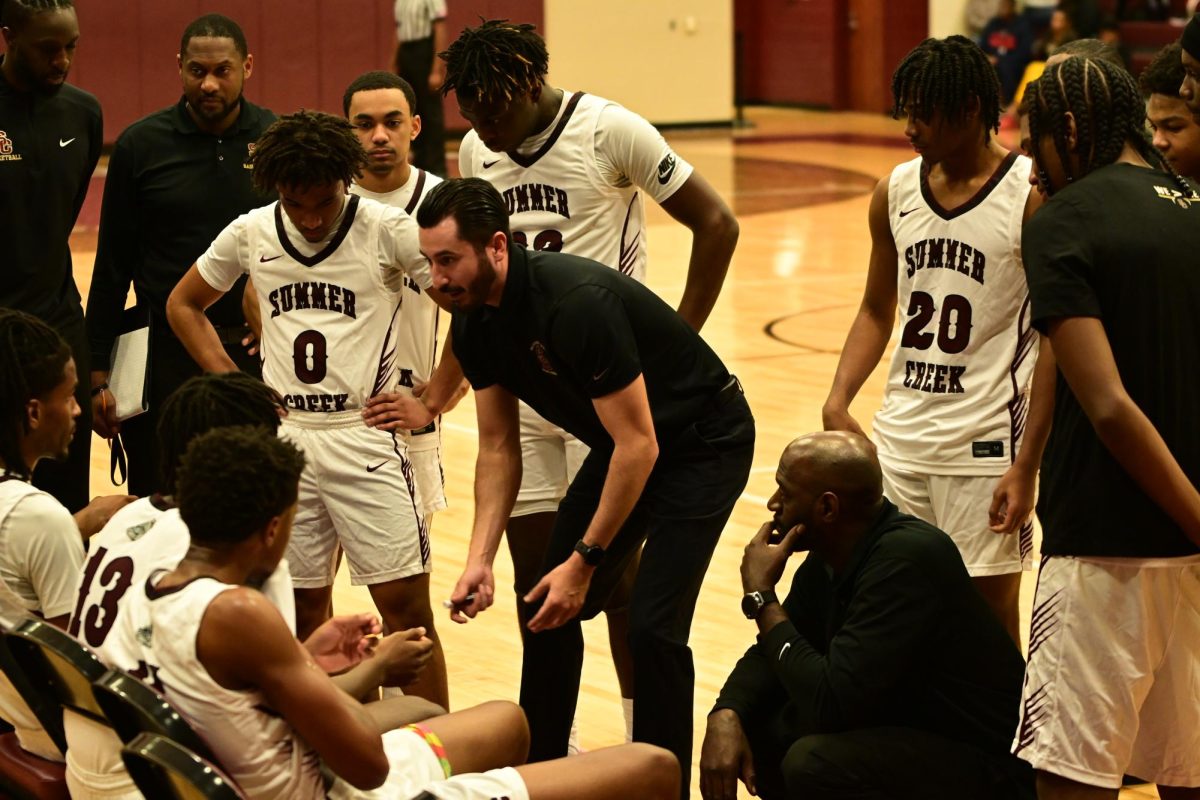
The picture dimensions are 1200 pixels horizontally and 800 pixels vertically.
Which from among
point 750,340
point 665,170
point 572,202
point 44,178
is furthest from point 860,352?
point 750,340

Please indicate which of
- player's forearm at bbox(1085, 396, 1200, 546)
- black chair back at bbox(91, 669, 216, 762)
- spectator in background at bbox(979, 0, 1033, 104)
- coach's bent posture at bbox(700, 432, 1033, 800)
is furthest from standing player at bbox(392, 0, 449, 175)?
black chair back at bbox(91, 669, 216, 762)

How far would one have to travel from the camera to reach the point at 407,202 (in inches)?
208

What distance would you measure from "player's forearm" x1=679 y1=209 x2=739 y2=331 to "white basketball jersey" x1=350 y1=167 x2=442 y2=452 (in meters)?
0.75

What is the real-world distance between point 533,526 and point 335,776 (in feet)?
6.06

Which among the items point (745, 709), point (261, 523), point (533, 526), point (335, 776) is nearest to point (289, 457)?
point (261, 523)

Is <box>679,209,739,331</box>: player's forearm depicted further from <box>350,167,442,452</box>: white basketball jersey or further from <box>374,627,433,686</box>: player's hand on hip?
<box>374,627,433,686</box>: player's hand on hip

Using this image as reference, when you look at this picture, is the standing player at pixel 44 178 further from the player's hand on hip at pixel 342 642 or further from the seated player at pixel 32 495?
the player's hand on hip at pixel 342 642

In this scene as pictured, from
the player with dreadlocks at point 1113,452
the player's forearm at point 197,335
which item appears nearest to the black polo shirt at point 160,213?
the player's forearm at point 197,335

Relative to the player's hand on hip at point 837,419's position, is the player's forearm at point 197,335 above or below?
above

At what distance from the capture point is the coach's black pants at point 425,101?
1767 centimetres

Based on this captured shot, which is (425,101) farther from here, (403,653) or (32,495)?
(403,653)

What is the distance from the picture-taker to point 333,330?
15.1ft

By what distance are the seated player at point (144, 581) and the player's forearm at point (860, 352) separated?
1.65 m

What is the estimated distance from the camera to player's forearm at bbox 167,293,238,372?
16.1 feet
